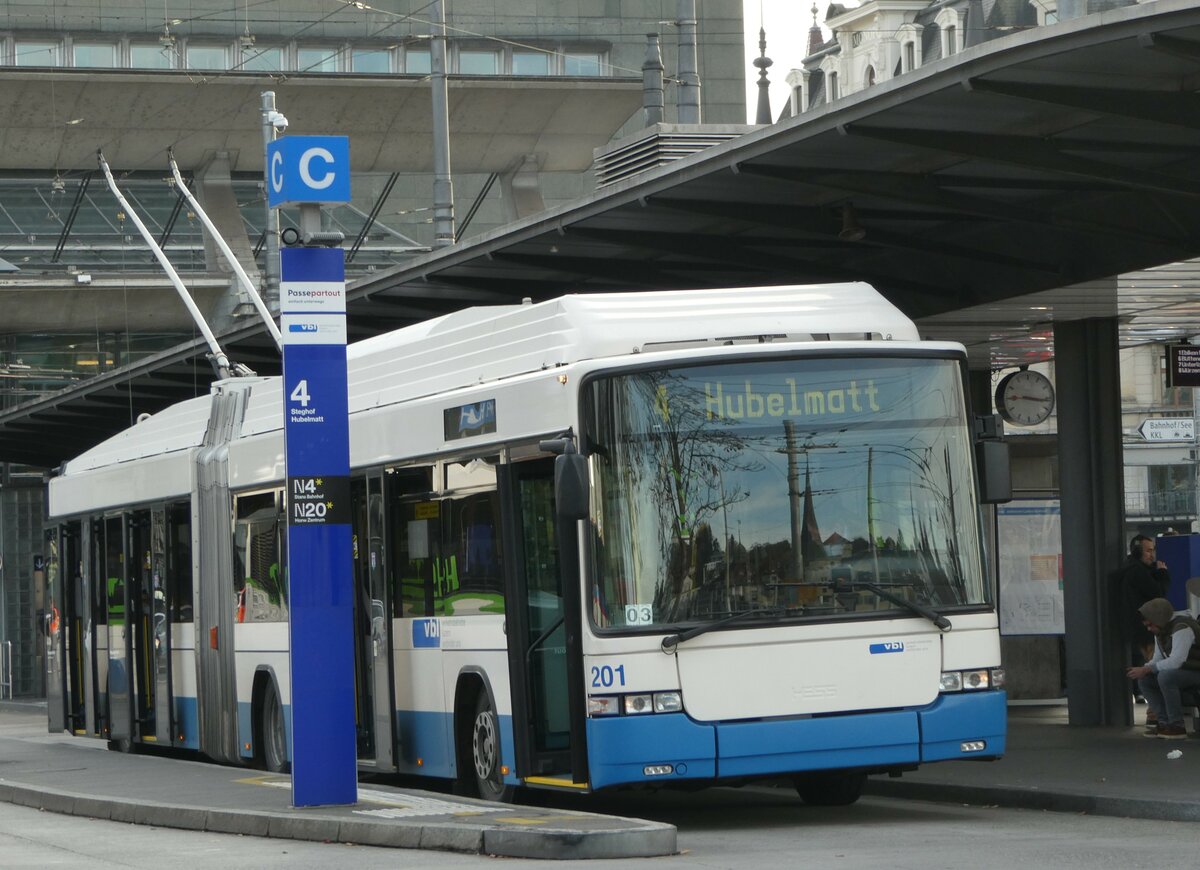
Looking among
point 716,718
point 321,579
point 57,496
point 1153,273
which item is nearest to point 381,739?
point 321,579

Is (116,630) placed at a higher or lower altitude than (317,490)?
lower

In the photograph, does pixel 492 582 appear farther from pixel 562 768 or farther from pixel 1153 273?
pixel 1153 273

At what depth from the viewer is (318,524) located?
1210cm

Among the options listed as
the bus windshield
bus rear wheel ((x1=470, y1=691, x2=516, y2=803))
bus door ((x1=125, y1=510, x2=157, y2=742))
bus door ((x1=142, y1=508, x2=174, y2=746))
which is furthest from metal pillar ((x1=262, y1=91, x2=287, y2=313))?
the bus windshield

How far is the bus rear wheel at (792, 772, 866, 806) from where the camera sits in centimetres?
1282

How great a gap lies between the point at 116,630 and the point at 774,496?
420 inches

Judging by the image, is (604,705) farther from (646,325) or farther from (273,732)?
(273,732)

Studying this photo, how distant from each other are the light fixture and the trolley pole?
4.60m

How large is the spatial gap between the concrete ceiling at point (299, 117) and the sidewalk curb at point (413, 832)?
22593mm

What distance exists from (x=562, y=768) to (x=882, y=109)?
4274 millimetres

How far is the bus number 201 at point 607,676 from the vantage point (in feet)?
35.0

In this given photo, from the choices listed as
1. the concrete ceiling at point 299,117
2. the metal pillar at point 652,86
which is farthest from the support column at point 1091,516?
the concrete ceiling at point 299,117

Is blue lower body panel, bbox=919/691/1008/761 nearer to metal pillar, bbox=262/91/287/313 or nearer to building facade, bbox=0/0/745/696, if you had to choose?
metal pillar, bbox=262/91/287/313

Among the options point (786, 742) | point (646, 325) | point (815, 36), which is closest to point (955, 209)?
point (646, 325)
